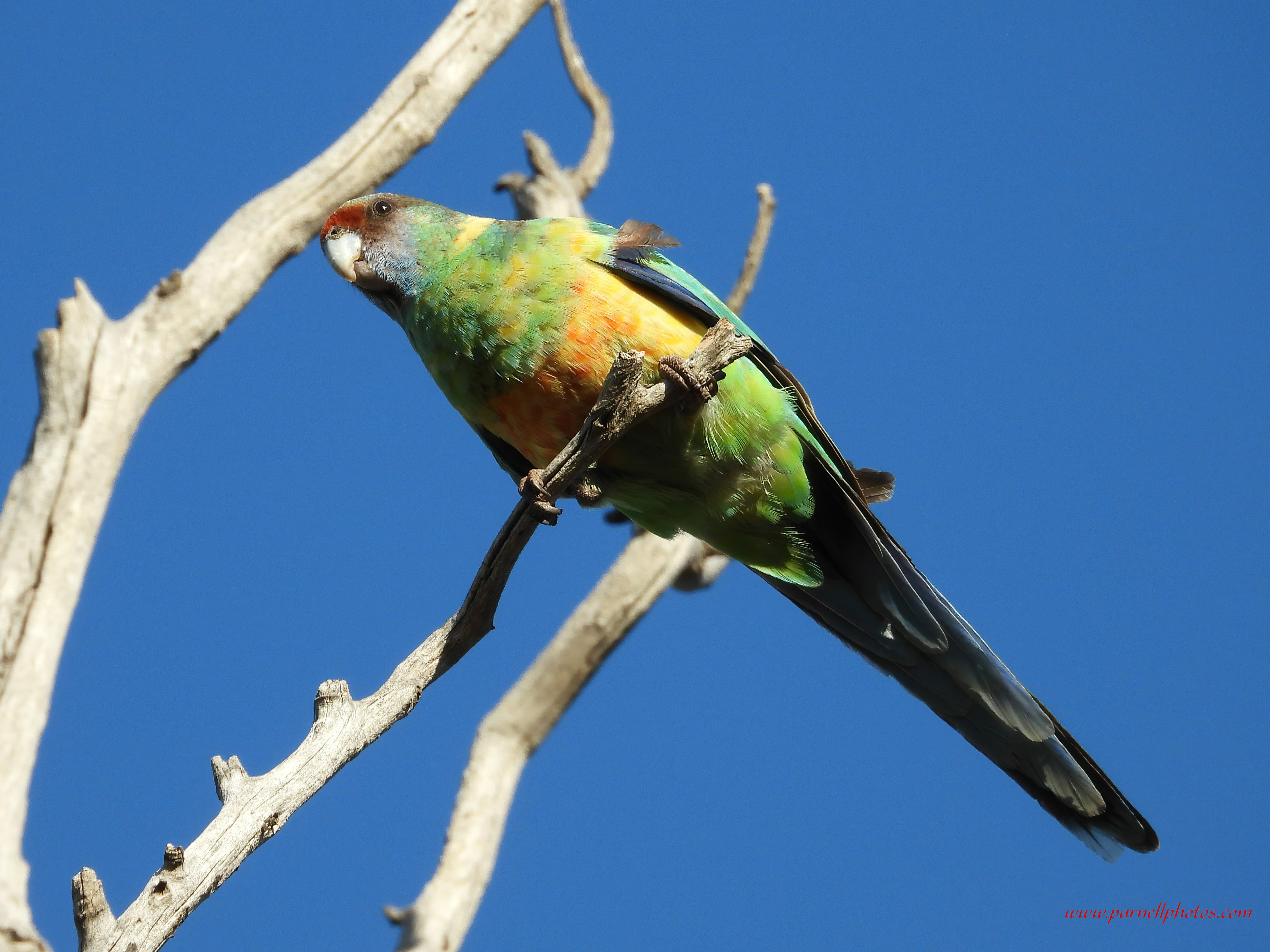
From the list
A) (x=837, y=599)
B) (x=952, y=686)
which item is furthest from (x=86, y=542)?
(x=952, y=686)

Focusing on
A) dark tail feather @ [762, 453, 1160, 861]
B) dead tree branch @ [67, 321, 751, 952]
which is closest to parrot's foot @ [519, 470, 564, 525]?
dead tree branch @ [67, 321, 751, 952]

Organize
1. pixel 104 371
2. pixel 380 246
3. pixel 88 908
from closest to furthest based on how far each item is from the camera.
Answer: pixel 88 908, pixel 380 246, pixel 104 371

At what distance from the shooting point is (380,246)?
4539 millimetres

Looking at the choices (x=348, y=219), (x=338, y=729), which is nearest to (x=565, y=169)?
(x=348, y=219)

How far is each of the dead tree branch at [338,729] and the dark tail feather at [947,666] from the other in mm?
1059

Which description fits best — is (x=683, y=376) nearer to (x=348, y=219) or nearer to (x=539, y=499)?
(x=539, y=499)

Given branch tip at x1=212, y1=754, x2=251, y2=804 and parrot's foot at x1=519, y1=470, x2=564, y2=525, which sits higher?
parrot's foot at x1=519, y1=470, x2=564, y2=525

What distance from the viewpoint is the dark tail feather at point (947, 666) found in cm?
404

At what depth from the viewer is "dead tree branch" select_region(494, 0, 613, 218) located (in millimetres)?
7184

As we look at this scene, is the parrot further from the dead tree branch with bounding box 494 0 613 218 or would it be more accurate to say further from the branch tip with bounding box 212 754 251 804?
the dead tree branch with bounding box 494 0 613 218

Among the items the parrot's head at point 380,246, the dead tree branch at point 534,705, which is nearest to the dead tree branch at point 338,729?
the parrot's head at point 380,246

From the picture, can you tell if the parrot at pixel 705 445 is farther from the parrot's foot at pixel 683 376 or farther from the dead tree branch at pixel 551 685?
the dead tree branch at pixel 551 685

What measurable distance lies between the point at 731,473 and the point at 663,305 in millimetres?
693

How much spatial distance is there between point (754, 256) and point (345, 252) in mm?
3011
